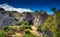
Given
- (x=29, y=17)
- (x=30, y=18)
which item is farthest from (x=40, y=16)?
(x=30, y=18)

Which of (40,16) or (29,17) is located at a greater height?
(29,17)

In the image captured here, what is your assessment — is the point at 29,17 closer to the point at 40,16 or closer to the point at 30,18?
the point at 30,18

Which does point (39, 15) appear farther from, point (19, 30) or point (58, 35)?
point (58, 35)

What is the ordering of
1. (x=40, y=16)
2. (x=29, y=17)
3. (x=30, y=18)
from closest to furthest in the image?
(x=40, y=16), (x=29, y=17), (x=30, y=18)

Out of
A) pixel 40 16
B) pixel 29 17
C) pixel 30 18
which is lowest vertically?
pixel 40 16

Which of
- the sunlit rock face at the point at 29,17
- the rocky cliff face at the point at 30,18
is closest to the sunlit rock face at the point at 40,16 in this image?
the rocky cliff face at the point at 30,18

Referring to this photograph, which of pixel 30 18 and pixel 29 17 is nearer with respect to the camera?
pixel 29 17

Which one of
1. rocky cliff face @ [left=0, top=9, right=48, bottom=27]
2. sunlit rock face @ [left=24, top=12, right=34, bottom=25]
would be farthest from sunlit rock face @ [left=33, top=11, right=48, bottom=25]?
sunlit rock face @ [left=24, top=12, right=34, bottom=25]

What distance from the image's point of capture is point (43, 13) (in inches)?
1574

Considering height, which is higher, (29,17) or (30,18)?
(29,17)

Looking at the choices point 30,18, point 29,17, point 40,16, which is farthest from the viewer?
point 30,18

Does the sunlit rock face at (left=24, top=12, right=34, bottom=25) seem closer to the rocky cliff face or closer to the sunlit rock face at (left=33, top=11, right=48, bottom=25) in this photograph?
the rocky cliff face

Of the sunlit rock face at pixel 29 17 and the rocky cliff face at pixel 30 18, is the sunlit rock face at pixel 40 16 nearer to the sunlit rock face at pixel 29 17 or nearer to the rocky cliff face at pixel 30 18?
the rocky cliff face at pixel 30 18

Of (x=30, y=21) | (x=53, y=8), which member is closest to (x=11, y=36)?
(x=53, y=8)
